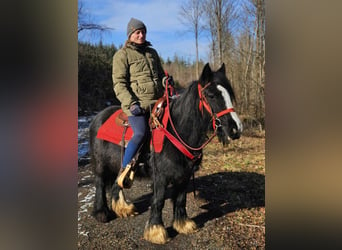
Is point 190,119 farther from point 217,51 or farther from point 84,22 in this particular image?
point 84,22

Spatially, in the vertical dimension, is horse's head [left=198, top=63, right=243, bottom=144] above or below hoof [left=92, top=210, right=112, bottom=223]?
above

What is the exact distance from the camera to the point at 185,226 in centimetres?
195

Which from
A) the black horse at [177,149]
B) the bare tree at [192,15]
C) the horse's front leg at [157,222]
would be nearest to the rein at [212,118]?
the black horse at [177,149]

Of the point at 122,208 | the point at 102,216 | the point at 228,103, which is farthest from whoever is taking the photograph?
the point at 122,208

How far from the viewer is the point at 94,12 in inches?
69.9

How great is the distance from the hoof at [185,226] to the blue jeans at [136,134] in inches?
25.5

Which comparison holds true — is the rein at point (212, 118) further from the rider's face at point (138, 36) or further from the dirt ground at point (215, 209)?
the rider's face at point (138, 36)

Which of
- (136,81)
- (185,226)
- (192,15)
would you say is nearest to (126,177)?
(185,226)

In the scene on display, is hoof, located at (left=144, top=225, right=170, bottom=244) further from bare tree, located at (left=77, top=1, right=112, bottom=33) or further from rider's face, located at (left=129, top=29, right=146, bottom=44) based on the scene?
bare tree, located at (left=77, top=1, right=112, bottom=33)

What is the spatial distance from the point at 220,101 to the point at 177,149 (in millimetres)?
480

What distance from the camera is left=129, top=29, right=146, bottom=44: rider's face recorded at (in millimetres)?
1757

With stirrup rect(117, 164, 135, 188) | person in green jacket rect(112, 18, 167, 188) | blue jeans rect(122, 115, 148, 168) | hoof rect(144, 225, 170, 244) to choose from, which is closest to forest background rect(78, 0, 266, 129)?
person in green jacket rect(112, 18, 167, 188)

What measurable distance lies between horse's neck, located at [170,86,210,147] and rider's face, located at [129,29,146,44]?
0.50 meters
